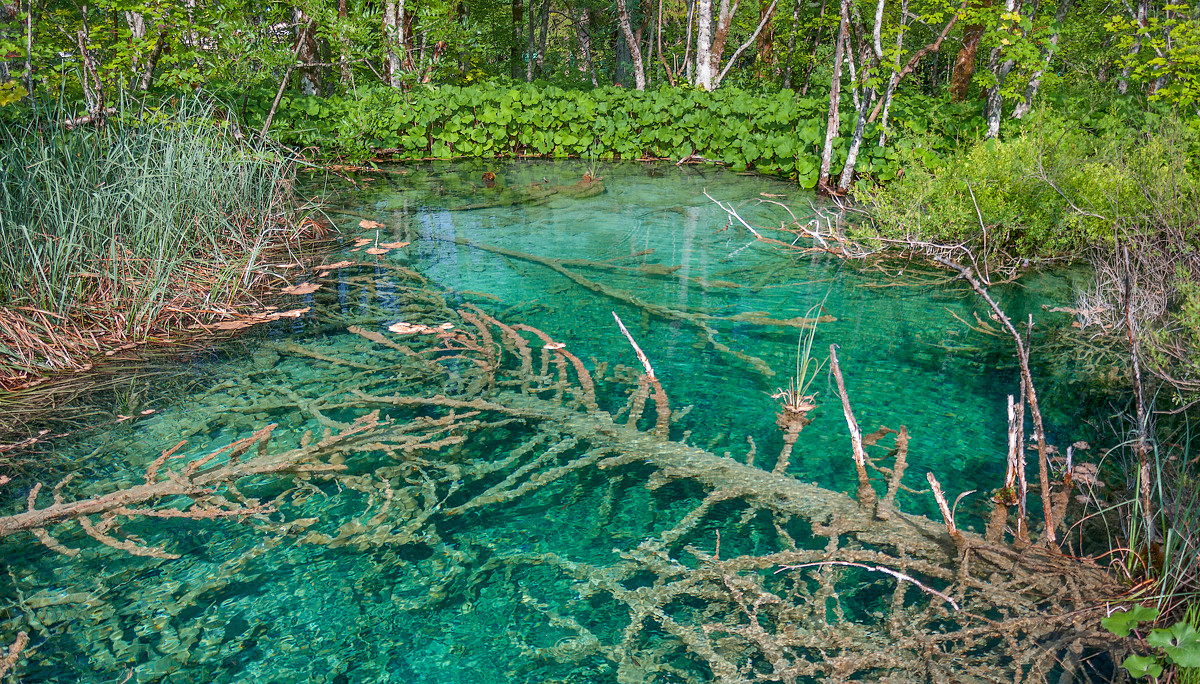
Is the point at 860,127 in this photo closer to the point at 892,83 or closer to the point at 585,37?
the point at 892,83

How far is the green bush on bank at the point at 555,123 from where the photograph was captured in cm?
947

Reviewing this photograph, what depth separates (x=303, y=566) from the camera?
2.56 metres

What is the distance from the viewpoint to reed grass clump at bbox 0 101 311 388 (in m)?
3.92

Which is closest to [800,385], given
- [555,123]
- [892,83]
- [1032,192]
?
[1032,192]

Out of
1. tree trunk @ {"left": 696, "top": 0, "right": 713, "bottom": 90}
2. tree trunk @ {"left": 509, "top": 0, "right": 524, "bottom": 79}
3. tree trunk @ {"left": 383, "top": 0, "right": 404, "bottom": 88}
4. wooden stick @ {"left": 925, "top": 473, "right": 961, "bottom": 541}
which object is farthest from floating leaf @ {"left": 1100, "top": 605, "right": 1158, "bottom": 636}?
tree trunk @ {"left": 509, "top": 0, "right": 524, "bottom": 79}

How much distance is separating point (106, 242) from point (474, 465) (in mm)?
2882

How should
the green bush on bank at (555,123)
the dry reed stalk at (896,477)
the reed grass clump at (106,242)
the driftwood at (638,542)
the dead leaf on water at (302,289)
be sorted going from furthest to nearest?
the green bush on bank at (555,123), the dead leaf on water at (302,289), the reed grass clump at (106,242), the dry reed stalk at (896,477), the driftwood at (638,542)

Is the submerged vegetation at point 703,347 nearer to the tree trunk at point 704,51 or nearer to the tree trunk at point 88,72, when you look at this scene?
the tree trunk at point 88,72

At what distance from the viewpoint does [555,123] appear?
35.9 feet

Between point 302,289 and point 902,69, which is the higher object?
point 902,69

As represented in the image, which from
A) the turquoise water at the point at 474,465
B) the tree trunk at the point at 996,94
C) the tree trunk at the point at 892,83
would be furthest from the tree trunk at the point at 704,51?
the turquoise water at the point at 474,465

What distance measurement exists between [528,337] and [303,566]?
2150mm

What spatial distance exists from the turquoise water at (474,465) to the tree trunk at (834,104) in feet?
7.93

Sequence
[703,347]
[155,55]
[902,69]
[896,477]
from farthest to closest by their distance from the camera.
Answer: [902,69]
[155,55]
[703,347]
[896,477]
